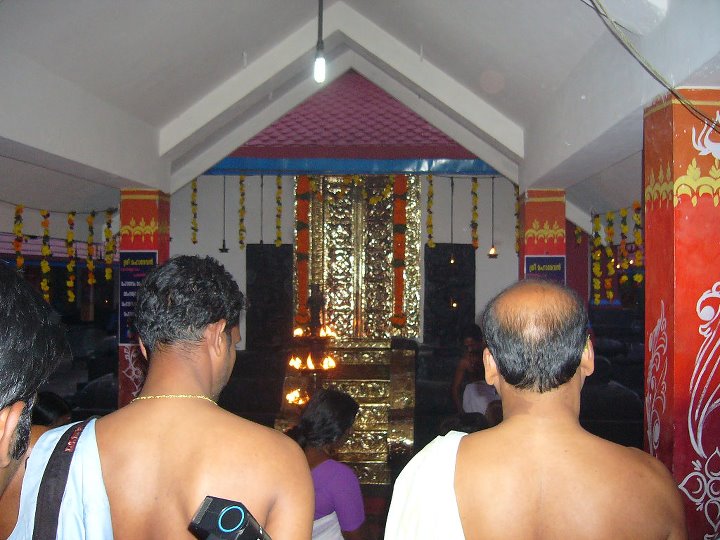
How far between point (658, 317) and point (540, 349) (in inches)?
82.5

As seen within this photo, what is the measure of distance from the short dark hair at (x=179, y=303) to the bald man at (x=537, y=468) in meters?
0.61

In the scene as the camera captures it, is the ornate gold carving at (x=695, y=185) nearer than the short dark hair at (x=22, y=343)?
No

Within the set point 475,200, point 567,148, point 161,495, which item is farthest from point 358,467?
point 161,495

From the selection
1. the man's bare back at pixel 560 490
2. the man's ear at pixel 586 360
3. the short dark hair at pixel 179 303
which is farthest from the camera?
the short dark hair at pixel 179 303

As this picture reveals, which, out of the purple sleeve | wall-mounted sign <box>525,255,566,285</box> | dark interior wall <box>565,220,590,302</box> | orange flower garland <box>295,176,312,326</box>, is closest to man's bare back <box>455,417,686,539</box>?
the purple sleeve

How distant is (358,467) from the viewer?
6547 millimetres

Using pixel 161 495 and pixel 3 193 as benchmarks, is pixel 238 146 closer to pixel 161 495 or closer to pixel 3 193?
pixel 3 193

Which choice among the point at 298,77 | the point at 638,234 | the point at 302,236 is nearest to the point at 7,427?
the point at 638,234

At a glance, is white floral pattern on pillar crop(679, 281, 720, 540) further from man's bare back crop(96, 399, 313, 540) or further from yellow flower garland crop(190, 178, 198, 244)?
yellow flower garland crop(190, 178, 198, 244)

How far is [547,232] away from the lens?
22.2 feet

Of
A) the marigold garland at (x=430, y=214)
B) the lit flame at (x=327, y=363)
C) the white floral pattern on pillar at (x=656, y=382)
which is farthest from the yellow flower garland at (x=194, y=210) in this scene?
the white floral pattern on pillar at (x=656, y=382)

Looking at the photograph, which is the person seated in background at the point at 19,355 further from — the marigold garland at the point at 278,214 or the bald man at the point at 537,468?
the marigold garland at the point at 278,214

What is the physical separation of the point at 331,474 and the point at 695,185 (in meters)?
2.09

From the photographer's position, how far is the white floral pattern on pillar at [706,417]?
2949 mm
